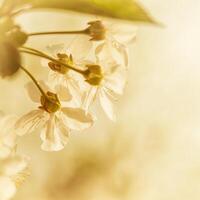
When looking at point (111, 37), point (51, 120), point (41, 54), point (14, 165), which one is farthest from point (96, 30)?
point (14, 165)

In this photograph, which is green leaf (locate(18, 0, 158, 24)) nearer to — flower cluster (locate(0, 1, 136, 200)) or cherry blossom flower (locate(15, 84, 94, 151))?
flower cluster (locate(0, 1, 136, 200))

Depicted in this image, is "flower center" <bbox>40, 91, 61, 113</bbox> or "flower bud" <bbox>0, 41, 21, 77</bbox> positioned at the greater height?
"flower bud" <bbox>0, 41, 21, 77</bbox>

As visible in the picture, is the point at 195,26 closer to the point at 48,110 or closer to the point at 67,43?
the point at 67,43

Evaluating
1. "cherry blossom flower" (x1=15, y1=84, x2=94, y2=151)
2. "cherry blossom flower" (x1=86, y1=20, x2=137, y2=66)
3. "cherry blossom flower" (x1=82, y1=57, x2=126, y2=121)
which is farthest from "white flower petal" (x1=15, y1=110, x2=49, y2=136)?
"cherry blossom flower" (x1=86, y1=20, x2=137, y2=66)

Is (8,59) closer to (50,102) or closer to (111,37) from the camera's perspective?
(50,102)

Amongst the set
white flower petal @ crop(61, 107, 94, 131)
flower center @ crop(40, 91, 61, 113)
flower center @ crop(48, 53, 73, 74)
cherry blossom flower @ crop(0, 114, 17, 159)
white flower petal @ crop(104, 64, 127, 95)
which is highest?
flower center @ crop(48, 53, 73, 74)

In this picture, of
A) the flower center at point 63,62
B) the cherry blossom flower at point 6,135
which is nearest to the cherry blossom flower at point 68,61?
the flower center at point 63,62
